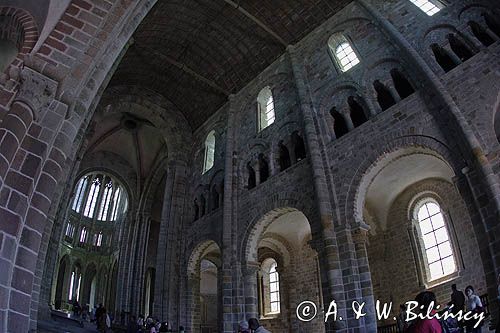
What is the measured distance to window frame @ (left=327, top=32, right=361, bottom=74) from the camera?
15.0 metres

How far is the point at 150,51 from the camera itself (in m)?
19.0

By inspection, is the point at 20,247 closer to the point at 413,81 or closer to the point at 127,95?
Answer: the point at 413,81

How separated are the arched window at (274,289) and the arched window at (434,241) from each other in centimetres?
731

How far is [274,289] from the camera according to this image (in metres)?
19.3

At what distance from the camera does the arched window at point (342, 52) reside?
15.2 meters

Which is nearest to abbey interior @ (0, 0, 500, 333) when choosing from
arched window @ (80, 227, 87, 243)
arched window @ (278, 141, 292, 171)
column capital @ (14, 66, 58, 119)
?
column capital @ (14, 66, 58, 119)

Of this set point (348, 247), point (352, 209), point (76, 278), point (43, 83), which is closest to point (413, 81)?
point (352, 209)

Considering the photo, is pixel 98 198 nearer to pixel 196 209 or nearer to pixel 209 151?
pixel 209 151

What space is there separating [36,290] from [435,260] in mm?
13105

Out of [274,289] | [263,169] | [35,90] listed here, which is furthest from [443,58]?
[274,289]

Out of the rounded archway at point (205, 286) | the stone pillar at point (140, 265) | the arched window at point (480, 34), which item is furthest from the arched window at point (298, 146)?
the stone pillar at point (140, 265)

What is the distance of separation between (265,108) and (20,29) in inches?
508

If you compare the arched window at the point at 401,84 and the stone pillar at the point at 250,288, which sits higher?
the arched window at the point at 401,84

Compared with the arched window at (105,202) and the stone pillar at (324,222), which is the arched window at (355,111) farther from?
the arched window at (105,202)
